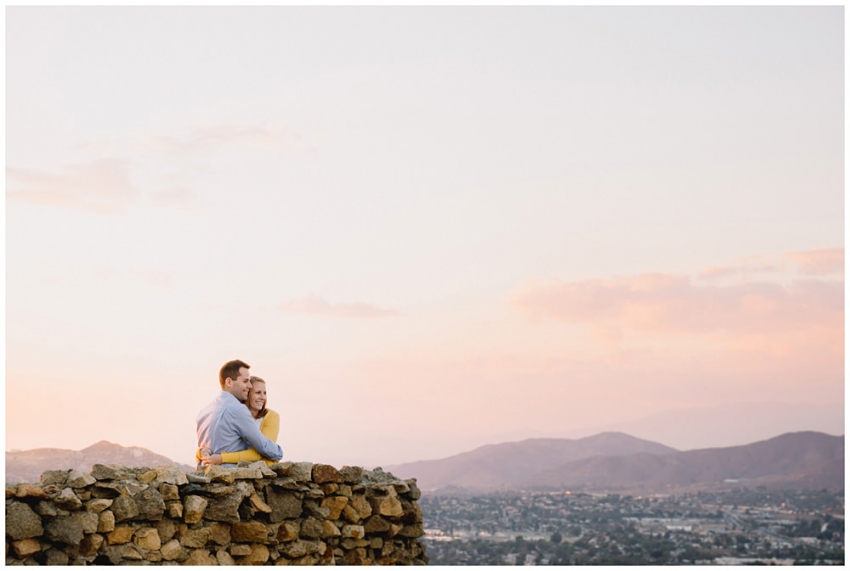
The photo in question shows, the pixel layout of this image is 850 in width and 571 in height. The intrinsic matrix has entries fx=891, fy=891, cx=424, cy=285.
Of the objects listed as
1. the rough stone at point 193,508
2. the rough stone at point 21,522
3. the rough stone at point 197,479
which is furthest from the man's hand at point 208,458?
the rough stone at point 21,522

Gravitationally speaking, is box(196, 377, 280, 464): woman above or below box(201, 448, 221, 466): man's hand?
above

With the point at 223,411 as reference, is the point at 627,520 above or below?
below

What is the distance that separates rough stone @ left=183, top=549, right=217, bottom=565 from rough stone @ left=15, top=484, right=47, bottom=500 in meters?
1.34

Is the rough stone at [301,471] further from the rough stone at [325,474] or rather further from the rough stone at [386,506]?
the rough stone at [386,506]

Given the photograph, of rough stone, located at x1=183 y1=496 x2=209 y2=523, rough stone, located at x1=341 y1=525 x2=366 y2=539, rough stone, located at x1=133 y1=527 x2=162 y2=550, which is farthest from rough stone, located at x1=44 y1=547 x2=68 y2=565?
rough stone, located at x1=341 y1=525 x2=366 y2=539

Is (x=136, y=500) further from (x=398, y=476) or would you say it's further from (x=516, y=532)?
(x=516, y=532)

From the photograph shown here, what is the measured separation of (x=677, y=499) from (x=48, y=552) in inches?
1774

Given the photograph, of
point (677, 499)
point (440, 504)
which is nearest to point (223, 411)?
point (440, 504)

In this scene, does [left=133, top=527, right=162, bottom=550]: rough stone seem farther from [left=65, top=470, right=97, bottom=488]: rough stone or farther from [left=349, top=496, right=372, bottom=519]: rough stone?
[left=349, top=496, right=372, bottom=519]: rough stone

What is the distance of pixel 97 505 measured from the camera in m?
6.95

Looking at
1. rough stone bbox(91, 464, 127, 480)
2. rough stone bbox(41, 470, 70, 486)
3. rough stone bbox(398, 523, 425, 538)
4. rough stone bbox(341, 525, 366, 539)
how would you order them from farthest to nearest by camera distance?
rough stone bbox(398, 523, 425, 538) → rough stone bbox(341, 525, 366, 539) → rough stone bbox(91, 464, 127, 480) → rough stone bbox(41, 470, 70, 486)

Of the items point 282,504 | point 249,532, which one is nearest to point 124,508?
point 249,532

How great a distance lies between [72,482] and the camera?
6953mm

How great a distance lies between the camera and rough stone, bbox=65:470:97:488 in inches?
274
